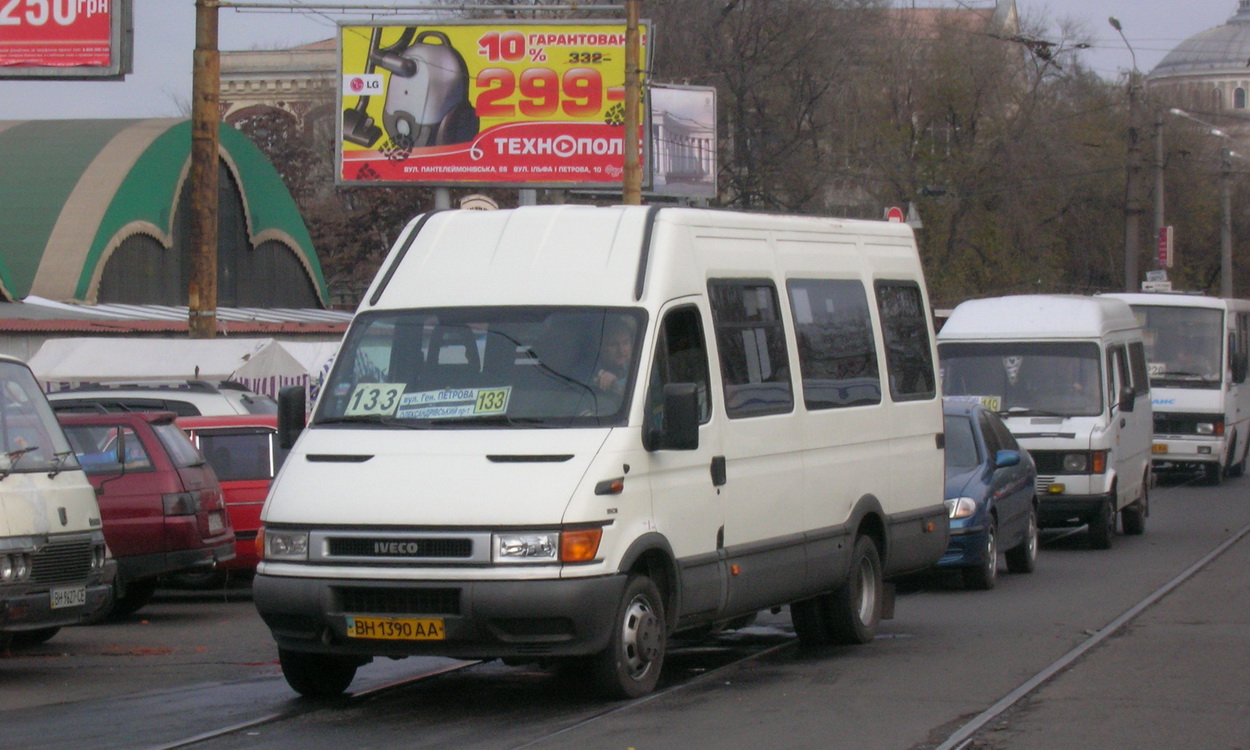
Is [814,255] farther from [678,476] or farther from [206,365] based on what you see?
[206,365]

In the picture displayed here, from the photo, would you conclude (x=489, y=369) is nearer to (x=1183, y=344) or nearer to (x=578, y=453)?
(x=578, y=453)

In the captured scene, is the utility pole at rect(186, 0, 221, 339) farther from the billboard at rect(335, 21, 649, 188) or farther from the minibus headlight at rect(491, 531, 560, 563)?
the billboard at rect(335, 21, 649, 188)

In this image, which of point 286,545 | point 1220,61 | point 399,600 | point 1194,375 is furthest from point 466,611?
point 1220,61

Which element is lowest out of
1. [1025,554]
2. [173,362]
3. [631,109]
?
[1025,554]

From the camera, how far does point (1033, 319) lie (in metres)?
18.2

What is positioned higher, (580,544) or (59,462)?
(59,462)

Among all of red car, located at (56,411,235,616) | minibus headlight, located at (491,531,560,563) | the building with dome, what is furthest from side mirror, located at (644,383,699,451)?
the building with dome

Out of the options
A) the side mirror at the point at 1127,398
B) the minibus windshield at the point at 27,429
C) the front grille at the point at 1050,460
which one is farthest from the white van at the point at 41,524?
the side mirror at the point at 1127,398

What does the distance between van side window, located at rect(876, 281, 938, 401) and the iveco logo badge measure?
175 inches

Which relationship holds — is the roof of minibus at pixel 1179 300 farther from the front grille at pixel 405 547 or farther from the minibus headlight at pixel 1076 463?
the front grille at pixel 405 547

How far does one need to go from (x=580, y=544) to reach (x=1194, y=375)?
20560 mm

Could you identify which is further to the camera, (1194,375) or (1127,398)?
(1194,375)

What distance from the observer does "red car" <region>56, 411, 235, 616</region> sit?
1268cm

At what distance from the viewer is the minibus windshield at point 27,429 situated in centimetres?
1001
